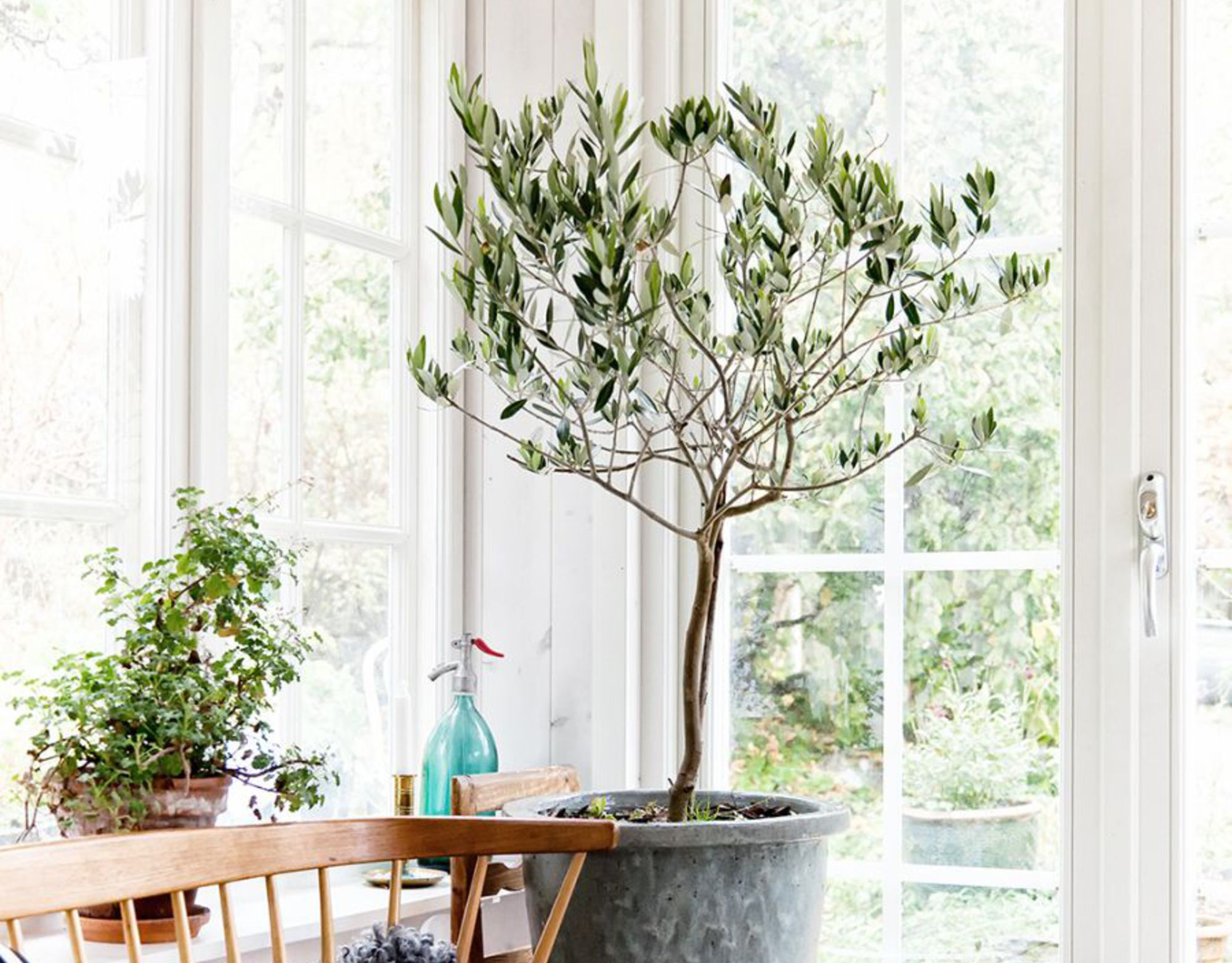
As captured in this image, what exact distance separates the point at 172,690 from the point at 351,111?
99 cm

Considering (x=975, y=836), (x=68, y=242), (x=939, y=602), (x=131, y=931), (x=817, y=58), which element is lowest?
(x=975, y=836)

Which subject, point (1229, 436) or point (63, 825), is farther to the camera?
point (1229, 436)

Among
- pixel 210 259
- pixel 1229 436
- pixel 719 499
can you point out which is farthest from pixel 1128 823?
pixel 210 259

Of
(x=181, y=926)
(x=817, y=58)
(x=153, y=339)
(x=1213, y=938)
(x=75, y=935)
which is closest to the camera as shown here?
(x=75, y=935)

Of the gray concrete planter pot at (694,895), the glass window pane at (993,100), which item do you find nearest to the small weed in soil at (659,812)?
the gray concrete planter pot at (694,895)

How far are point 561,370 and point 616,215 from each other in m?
0.70

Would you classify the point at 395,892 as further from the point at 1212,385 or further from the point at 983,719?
the point at 1212,385

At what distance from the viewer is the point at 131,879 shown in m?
1.24

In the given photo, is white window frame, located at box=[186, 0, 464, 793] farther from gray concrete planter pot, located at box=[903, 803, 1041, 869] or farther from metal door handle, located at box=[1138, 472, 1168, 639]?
metal door handle, located at box=[1138, 472, 1168, 639]

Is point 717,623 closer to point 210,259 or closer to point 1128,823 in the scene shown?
point 1128,823

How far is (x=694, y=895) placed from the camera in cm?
153

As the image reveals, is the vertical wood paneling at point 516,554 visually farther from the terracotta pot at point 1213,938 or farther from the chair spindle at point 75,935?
the chair spindle at point 75,935

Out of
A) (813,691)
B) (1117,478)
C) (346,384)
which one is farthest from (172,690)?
(1117,478)

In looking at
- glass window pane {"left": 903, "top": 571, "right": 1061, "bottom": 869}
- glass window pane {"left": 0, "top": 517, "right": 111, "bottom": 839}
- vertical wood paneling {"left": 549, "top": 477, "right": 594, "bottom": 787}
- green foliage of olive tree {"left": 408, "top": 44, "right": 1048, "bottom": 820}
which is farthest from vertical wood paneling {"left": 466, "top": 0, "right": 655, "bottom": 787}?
glass window pane {"left": 0, "top": 517, "right": 111, "bottom": 839}
